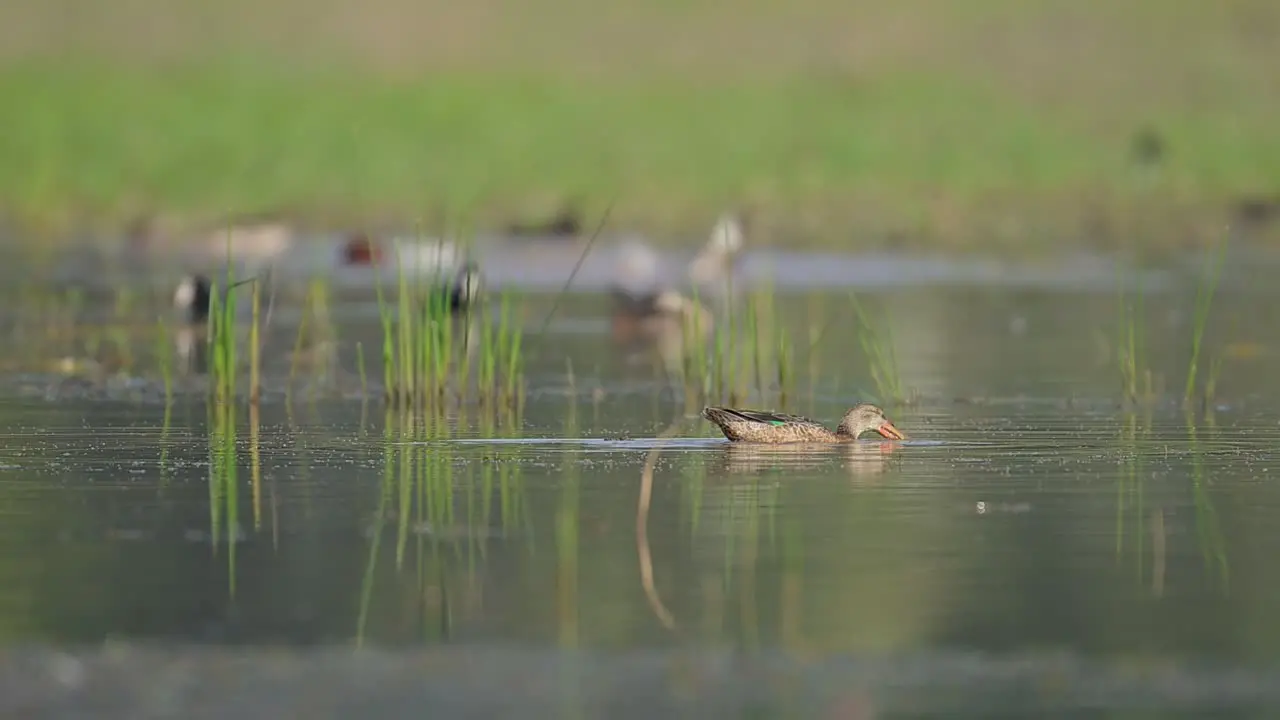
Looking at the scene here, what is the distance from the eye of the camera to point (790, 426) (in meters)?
12.9

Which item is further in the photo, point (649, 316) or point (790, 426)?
point (649, 316)

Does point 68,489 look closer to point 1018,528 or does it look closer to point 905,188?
point 1018,528

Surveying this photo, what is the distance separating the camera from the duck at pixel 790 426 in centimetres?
1270

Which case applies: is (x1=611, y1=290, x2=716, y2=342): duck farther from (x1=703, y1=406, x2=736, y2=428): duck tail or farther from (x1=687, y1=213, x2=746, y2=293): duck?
(x1=703, y1=406, x2=736, y2=428): duck tail

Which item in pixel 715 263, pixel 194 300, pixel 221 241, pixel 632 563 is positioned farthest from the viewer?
pixel 221 241

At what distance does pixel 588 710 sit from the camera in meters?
6.89

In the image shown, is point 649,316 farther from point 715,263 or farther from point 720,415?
point 720,415

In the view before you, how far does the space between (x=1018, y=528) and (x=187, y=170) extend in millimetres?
35564

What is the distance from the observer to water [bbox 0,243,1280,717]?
720 centimetres

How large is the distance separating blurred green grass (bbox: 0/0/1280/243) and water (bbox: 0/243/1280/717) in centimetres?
1875

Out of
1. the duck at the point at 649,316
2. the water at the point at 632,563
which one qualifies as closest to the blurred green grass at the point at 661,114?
the duck at the point at 649,316

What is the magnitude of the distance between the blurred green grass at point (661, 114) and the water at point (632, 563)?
61.5 ft

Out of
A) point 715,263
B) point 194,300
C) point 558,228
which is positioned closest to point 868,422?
point 194,300

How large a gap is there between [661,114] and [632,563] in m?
42.1
